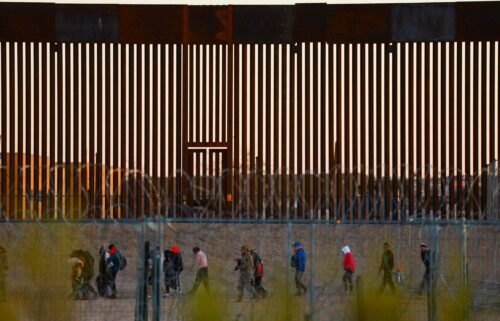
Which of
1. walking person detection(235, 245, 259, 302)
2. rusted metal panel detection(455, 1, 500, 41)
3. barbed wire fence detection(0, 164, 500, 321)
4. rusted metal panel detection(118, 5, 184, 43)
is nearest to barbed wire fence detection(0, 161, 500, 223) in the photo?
barbed wire fence detection(0, 164, 500, 321)

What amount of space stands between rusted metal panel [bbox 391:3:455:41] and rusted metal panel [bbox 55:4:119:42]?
5105mm

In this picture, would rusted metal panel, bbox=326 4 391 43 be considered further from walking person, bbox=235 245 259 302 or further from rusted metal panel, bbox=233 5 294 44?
walking person, bbox=235 245 259 302

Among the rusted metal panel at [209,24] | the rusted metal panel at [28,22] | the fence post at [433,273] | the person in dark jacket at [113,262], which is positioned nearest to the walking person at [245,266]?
the person in dark jacket at [113,262]

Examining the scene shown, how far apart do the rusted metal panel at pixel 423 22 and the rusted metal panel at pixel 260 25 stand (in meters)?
1.95

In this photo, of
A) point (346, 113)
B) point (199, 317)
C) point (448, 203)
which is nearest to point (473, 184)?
point (448, 203)

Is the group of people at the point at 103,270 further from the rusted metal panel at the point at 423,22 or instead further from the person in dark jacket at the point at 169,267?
the rusted metal panel at the point at 423,22

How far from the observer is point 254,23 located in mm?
23234

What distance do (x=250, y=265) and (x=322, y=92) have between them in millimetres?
6820

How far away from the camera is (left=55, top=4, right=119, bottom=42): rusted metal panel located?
23.2 meters

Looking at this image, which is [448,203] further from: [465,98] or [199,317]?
[199,317]

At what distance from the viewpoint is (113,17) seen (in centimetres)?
2325

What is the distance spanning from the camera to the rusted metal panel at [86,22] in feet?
76.2

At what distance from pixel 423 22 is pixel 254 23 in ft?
10.0

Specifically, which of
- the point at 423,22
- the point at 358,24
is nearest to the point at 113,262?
the point at 358,24
